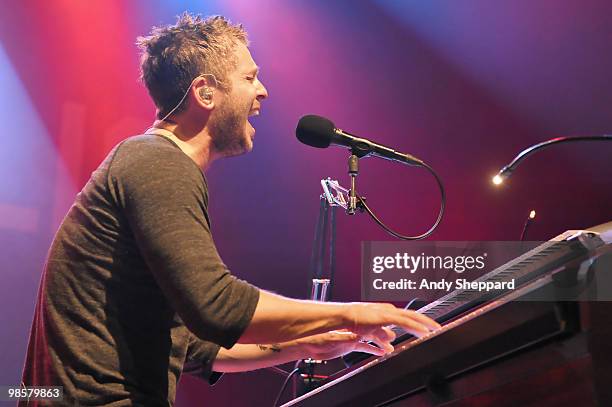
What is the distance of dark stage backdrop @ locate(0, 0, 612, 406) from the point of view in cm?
525

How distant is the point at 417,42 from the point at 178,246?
4389mm

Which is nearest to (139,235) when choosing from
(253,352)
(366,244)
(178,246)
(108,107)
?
(178,246)

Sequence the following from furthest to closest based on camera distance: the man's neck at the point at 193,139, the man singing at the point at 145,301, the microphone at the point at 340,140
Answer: the microphone at the point at 340,140
the man's neck at the point at 193,139
the man singing at the point at 145,301

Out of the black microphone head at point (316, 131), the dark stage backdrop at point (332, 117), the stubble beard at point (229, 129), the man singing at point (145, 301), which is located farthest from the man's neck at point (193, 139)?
the dark stage backdrop at point (332, 117)

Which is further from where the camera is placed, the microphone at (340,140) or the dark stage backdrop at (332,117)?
the dark stage backdrop at (332,117)

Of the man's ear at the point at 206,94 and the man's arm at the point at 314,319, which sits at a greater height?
the man's ear at the point at 206,94

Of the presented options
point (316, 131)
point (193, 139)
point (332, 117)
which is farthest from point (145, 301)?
point (332, 117)

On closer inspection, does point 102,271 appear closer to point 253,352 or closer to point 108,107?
point 253,352

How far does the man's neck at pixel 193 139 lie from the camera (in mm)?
2188

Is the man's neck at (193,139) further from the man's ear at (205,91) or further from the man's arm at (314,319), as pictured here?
the man's arm at (314,319)

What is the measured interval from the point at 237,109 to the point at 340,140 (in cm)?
52

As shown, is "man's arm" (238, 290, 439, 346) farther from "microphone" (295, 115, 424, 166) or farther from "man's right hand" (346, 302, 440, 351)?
"microphone" (295, 115, 424, 166)

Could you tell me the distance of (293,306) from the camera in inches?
71.0

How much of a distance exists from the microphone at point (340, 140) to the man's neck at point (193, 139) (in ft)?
1.86
